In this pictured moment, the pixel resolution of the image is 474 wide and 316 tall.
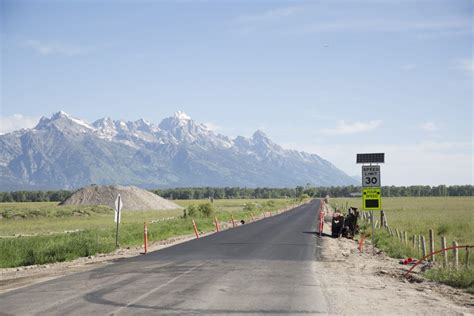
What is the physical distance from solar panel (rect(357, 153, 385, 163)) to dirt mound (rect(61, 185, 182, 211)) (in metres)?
77.6

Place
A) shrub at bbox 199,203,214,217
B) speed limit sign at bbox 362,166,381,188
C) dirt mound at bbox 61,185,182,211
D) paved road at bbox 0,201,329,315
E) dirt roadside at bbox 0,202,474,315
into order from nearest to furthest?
paved road at bbox 0,201,329,315, dirt roadside at bbox 0,202,474,315, speed limit sign at bbox 362,166,381,188, shrub at bbox 199,203,214,217, dirt mound at bbox 61,185,182,211

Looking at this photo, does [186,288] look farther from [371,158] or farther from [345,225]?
[345,225]

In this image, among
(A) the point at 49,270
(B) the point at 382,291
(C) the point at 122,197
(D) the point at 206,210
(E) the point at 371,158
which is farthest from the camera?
(C) the point at 122,197

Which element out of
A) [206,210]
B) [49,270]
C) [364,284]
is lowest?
[49,270]

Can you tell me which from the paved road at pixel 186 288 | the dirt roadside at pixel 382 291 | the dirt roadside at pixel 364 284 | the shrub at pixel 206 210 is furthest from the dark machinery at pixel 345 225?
the shrub at pixel 206 210

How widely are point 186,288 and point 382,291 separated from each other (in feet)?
17.5

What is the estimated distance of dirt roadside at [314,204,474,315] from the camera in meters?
13.5

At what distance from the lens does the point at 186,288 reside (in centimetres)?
1593

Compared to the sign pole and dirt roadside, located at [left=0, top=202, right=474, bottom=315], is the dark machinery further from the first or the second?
the sign pole

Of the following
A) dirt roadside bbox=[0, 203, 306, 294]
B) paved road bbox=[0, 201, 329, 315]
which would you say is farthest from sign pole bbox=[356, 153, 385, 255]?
dirt roadside bbox=[0, 203, 306, 294]

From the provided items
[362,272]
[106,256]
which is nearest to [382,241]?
[362,272]

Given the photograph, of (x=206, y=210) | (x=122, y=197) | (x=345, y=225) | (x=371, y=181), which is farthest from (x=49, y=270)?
(x=122, y=197)

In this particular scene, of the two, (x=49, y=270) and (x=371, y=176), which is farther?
(x=371, y=176)

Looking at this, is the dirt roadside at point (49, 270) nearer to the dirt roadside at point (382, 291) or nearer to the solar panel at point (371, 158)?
the dirt roadside at point (382, 291)
